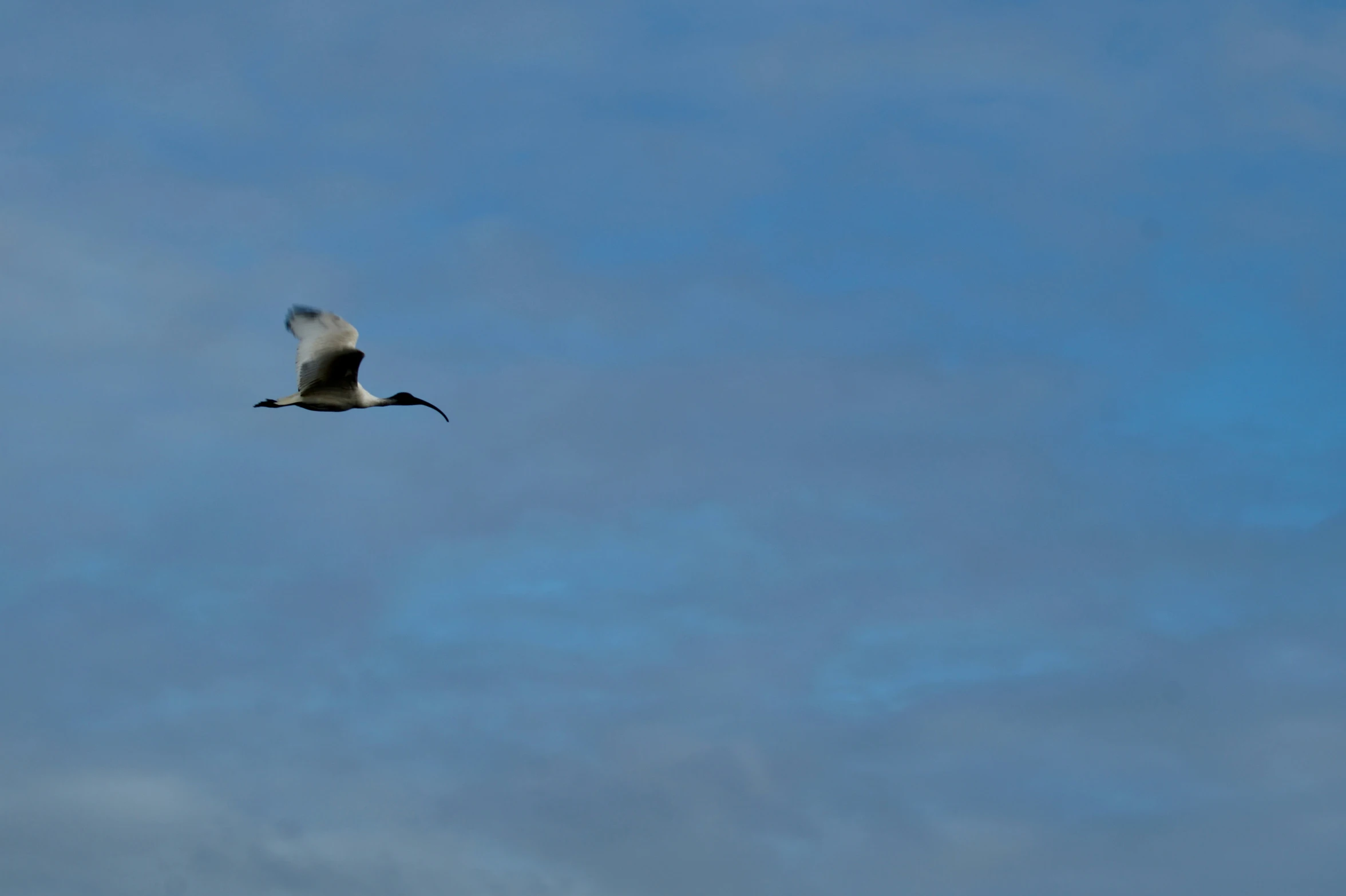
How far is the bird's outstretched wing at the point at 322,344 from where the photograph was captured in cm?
9631

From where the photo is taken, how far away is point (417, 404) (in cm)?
10231

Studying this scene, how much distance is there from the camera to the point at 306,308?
316 ft

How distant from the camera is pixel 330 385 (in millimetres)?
97750

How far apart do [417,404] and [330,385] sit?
212 inches

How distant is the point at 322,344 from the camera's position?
3797 inches

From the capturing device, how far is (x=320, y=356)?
3797 inches

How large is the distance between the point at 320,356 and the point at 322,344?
465mm

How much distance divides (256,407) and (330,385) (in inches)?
113

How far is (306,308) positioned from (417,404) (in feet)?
25.1

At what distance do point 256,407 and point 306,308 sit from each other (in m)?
4.09

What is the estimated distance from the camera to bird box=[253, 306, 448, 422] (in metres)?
96.3

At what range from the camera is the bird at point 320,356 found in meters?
96.3
